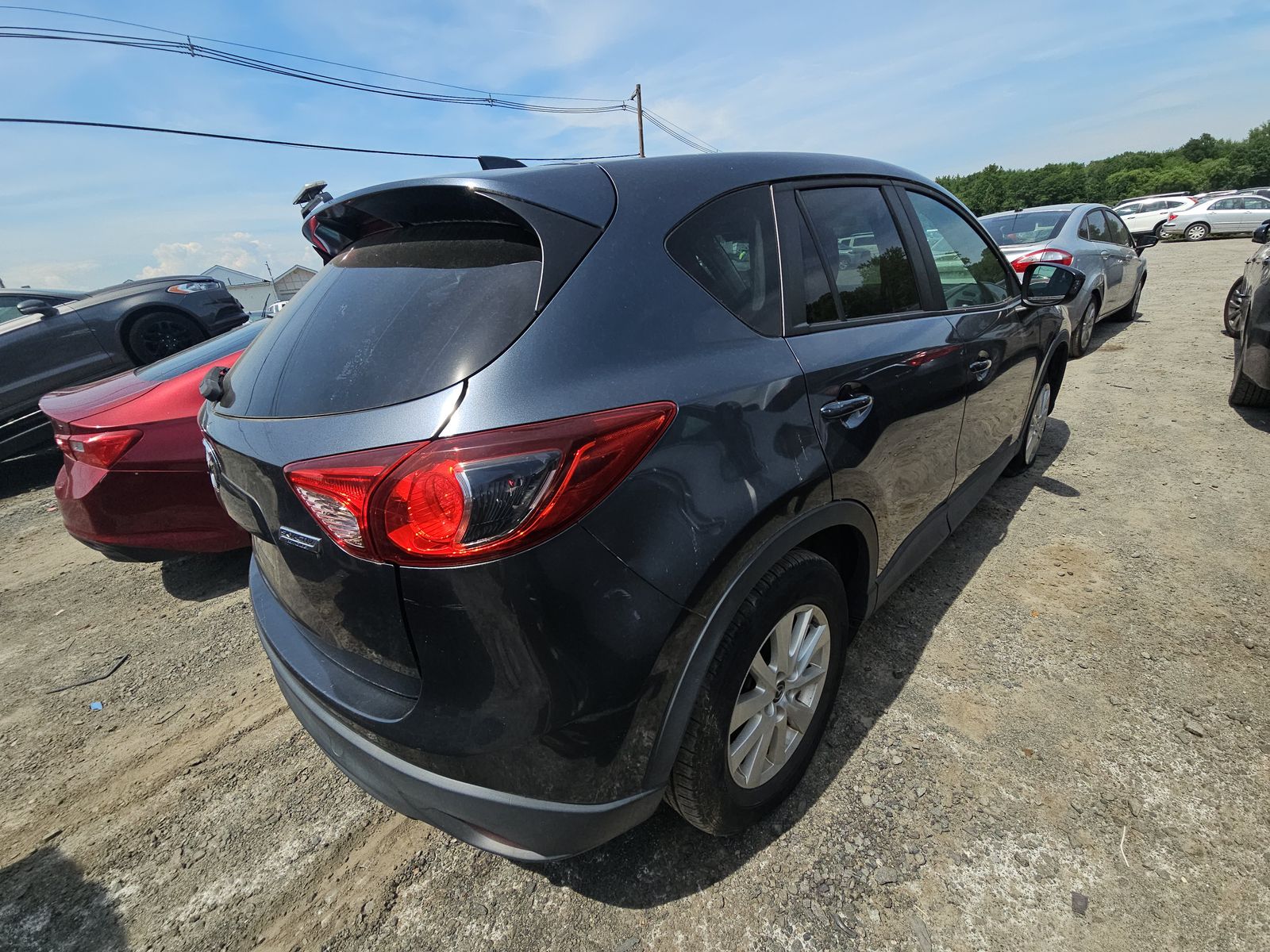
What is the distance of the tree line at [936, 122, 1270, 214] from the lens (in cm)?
4928

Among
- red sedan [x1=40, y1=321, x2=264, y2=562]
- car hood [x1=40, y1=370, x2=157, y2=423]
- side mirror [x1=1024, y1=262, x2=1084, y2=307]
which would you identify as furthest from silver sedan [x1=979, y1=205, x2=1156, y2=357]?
car hood [x1=40, y1=370, x2=157, y2=423]

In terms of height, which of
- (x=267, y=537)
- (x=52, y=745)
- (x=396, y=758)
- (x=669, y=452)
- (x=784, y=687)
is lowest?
(x=52, y=745)

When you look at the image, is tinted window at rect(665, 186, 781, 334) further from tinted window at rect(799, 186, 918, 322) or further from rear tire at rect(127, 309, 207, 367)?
rear tire at rect(127, 309, 207, 367)

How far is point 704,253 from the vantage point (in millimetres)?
1541

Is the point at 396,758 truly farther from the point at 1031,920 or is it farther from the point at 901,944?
the point at 1031,920

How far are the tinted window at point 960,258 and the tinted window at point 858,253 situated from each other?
1.07 ft

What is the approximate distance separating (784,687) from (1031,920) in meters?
0.79

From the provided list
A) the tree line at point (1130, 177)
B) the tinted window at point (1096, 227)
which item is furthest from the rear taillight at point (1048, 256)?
the tree line at point (1130, 177)

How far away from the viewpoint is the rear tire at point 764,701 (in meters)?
1.45

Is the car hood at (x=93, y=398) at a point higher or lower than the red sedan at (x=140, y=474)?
higher

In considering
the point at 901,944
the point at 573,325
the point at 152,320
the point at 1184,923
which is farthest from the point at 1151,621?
the point at 152,320

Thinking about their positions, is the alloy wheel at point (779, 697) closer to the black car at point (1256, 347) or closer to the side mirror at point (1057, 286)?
the side mirror at point (1057, 286)

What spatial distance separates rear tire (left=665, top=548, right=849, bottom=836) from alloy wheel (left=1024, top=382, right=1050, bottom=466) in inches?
101

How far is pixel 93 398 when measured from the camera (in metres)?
3.18
